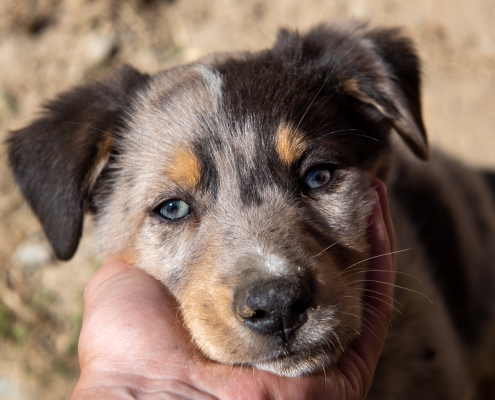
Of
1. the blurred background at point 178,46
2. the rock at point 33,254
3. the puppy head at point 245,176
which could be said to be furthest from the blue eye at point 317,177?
the rock at point 33,254

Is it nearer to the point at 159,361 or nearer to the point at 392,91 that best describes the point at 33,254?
the point at 159,361

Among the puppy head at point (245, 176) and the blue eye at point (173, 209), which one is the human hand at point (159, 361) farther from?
the blue eye at point (173, 209)

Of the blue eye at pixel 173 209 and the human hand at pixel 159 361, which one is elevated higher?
the blue eye at pixel 173 209

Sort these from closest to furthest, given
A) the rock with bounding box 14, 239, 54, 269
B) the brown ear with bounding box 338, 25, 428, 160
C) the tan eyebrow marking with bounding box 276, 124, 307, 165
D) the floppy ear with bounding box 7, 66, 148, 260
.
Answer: the tan eyebrow marking with bounding box 276, 124, 307, 165
the floppy ear with bounding box 7, 66, 148, 260
the brown ear with bounding box 338, 25, 428, 160
the rock with bounding box 14, 239, 54, 269

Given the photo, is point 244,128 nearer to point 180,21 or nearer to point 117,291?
point 117,291

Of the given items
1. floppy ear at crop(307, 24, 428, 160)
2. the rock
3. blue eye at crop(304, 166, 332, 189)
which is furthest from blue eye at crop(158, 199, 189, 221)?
the rock

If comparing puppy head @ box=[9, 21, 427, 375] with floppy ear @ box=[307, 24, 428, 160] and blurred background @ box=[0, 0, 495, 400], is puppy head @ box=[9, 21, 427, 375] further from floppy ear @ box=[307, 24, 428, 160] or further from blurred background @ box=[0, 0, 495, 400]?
blurred background @ box=[0, 0, 495, 400]

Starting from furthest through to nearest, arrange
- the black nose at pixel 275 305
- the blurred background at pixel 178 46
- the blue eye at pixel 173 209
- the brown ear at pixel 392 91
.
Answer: the blurred background at pixel 178 46 < the brown ear at pixel 392 91 < the blue eye at pixel 173 209 < the black nose at pixel 275 305
